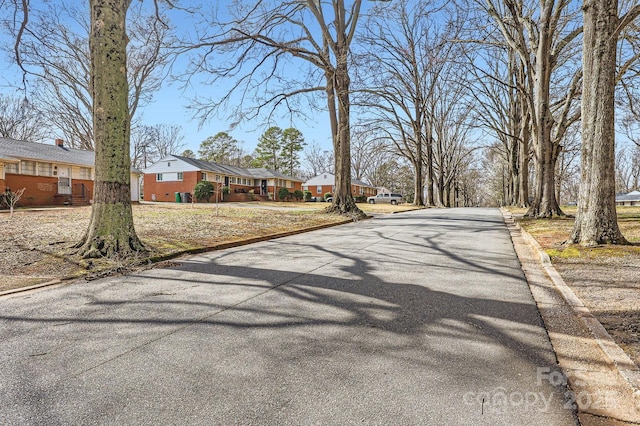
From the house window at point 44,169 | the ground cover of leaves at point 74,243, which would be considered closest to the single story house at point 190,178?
the house window at point 44,169

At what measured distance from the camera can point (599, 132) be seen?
6.65m

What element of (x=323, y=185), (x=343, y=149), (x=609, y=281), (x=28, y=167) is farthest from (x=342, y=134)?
(x=323, y=185)

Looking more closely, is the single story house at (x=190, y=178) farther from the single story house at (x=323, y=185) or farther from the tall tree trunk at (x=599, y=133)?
the tall tree trunk at (x=599, y=133)

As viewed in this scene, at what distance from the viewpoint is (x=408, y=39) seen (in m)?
24.5

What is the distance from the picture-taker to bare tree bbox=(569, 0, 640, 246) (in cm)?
659

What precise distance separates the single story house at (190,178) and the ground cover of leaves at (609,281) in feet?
117

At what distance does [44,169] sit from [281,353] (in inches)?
1097

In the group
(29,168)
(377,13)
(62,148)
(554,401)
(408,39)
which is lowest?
(554,401)

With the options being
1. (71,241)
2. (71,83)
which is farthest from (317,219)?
(71,83)

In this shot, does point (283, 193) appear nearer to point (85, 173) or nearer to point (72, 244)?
point (85, 173)

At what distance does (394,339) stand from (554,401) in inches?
42.9

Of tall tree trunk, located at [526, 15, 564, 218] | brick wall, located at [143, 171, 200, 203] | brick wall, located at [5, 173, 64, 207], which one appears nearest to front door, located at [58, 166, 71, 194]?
brick wall, located at [5, 173, 64, 207]

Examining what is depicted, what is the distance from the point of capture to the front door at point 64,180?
24688 mm

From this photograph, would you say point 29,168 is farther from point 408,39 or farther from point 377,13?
point 408,39
